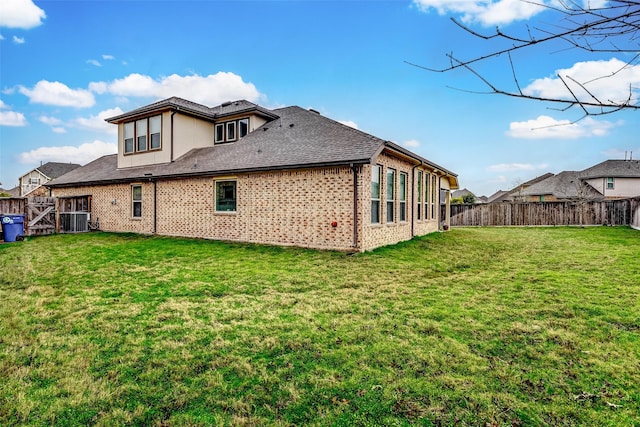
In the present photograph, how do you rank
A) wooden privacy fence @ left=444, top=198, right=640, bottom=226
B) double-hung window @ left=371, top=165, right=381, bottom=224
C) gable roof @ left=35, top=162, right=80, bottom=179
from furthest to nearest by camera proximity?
gable roof @ left=35, top=162, right=80, bottom=179 < wooden privacy fence @ left=444, top=198, right=640, bottom=226 < double-hung window @ left=371, top=165, right=381, bottom=224

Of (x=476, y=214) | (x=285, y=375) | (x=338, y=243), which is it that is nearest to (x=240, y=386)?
(x=285, y=375)

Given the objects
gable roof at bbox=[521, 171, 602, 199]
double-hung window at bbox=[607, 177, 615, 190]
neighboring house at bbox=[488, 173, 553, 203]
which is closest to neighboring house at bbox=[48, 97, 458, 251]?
gable roof at bbox=[521, 171, 602, 199]

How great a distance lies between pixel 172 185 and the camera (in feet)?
45.8

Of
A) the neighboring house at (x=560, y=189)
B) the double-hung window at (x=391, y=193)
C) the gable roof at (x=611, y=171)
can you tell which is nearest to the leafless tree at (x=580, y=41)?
the double-hung window at (x=391, y=193)

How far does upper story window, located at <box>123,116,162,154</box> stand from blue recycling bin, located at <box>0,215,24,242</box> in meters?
5.33

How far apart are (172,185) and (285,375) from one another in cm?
1258

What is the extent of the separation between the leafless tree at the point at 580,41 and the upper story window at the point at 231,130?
585 inches

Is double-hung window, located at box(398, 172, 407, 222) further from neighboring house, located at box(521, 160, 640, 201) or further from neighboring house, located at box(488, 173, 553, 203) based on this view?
neighboring house, located at box(488, 173, 553, 203)

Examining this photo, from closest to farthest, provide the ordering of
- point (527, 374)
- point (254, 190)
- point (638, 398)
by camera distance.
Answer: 1. point (638, 398)
2. point (527, 374)
3. point (254, 190)

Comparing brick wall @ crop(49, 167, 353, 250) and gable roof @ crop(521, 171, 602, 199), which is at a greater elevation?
gable roof @ crop(521, 171, 602, 199)

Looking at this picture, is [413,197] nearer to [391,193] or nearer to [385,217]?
[391,193]

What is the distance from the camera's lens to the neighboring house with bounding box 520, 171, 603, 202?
35.1 metres

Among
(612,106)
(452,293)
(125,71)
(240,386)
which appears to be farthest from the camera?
(125,71)

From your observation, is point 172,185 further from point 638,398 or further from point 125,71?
point 638,398
